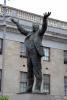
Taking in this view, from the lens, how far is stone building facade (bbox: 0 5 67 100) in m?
30.0

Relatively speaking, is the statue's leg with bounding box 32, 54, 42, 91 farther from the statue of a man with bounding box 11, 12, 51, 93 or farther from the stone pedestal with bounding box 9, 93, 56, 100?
the stone pedestal with bounding box 9, 93, 56, 100

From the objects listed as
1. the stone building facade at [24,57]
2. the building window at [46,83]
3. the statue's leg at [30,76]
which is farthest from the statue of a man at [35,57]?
the building window at [46,83]

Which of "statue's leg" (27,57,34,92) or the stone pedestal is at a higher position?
"statue's leg" (27,57,34,92)

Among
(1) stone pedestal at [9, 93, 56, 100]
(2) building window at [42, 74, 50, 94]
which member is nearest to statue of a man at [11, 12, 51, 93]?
(1) stone pedestal at [9, 93, 56, 100]

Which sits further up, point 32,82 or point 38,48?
point 38,48

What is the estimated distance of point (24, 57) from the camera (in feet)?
103

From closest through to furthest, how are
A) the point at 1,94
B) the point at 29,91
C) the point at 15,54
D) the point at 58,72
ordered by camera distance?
the point at 29,91 < the point at 1,94 < the point at 15,54 < the point at 58,72

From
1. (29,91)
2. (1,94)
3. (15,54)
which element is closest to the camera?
(29,91)

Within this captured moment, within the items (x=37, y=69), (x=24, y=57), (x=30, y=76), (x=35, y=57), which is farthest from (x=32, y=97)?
(x=24, y=57)

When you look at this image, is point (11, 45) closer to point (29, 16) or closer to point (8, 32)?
point (8, 32)

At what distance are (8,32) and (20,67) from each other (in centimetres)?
314

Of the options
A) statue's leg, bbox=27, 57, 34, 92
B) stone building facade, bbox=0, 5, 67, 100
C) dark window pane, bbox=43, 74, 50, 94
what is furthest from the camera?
dark window pane, bbox=43, 74, 50, 94

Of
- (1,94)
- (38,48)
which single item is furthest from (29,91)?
(1,94)

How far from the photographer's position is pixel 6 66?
29984 millimetres
